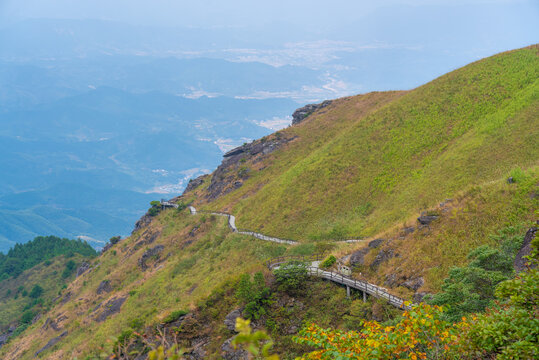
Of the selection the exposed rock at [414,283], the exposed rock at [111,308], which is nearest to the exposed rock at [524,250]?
the exposed rock at [414,283]

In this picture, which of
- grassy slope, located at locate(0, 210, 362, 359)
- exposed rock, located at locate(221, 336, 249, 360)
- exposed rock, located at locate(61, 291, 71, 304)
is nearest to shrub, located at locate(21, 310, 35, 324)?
grassy slope, located at locate(0, 210, 362, 359)

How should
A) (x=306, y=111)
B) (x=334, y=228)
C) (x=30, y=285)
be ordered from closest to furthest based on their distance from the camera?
1. (x=334, y=228)
2. (x=30, y=285)
3. (x=306, y=111)

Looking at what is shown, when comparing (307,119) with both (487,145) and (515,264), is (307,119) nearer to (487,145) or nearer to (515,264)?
(487,145)

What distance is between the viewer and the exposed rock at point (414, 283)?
20700mm

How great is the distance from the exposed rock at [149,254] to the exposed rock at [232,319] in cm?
3282

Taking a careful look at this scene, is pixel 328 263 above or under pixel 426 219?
under

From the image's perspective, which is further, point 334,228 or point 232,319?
point 334,228

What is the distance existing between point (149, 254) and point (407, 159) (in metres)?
38.5

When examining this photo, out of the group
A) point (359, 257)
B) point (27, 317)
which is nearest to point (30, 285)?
point (27, 317)

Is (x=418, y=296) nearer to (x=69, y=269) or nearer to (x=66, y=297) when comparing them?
(x=66, y=297)

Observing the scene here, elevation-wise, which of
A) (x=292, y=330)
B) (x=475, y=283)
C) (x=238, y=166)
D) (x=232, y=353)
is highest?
(x=475, y=283)

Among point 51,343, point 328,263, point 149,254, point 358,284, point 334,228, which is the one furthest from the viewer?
point 149,254

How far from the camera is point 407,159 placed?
4519cm

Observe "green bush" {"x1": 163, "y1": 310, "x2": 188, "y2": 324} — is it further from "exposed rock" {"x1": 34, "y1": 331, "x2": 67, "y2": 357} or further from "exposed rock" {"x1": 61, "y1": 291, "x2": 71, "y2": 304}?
"exposed rock" {"x1": 61, "y1": 291, "x2": 71, "y2": 304}
